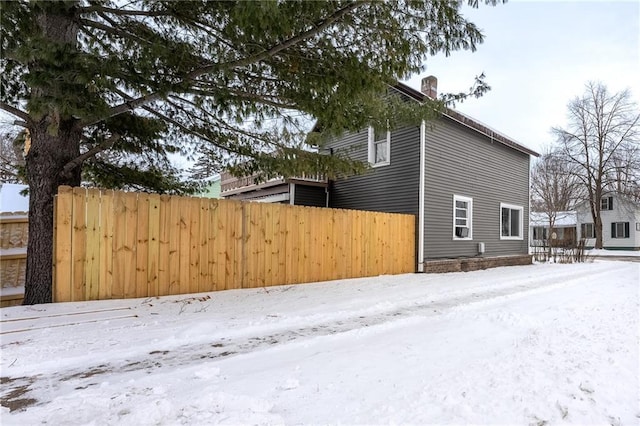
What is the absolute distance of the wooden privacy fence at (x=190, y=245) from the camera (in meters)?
4.71

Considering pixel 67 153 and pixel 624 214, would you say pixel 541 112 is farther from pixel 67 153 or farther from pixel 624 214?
pixel 67 153

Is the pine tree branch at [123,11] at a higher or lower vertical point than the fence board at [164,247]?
higher

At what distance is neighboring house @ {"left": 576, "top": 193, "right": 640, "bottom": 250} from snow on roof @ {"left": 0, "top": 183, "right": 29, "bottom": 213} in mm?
33210

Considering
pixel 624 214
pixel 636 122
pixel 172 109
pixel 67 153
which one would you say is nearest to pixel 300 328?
pixel 67 153

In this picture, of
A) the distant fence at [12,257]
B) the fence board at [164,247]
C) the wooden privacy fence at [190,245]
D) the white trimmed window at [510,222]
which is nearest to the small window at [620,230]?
the white trimmed window at [510,222]

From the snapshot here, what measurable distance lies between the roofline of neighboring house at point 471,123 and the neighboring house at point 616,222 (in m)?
18.4

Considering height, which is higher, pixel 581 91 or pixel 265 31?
pixel 581 91

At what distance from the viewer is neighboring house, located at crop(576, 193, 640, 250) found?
1069 inches

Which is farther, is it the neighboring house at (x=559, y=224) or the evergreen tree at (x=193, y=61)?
the neighboring house at (x=559, y=224)

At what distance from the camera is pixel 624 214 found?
2783 cm

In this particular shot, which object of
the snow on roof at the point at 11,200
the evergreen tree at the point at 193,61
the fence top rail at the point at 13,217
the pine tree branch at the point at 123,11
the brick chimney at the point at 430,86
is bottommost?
the fence top rail at the point at 13,217

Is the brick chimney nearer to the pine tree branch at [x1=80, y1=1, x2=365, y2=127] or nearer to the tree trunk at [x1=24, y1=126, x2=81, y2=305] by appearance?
the pine tree branch at [x1=80, y1=1, x2=365, y2=127]

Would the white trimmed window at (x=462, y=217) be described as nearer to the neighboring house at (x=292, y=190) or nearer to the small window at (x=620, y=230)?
the neighboring house at (x=292, y=190)

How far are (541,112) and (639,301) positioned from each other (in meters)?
31.6
